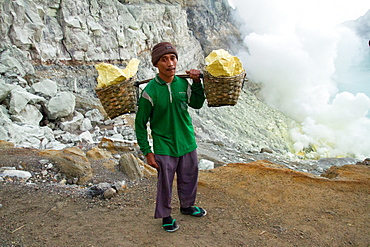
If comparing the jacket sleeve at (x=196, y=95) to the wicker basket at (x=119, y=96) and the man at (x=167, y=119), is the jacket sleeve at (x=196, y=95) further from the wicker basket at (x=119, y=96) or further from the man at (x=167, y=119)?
the wicker basket at (x=119, y=96)

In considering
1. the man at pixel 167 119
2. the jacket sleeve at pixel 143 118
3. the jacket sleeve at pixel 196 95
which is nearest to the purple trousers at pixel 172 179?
the man at pixel 167 119

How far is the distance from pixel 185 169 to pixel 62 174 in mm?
2486

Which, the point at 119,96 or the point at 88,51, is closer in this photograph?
the point at 119,96

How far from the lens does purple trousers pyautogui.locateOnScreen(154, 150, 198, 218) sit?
265 cm

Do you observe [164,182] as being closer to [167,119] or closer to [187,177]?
[187,177]

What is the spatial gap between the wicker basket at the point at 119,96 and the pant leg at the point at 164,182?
65cm

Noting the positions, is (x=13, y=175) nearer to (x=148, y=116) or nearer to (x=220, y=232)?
(x=148, y=116)

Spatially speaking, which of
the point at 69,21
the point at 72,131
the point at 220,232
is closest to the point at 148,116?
the point at 220,232

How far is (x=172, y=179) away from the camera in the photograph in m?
2.73

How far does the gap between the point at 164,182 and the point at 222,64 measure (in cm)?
116

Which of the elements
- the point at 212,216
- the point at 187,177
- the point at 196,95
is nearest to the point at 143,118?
the point at 196,95

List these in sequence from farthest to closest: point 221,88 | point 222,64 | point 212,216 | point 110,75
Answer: point 212,216 < point 110,75 < point 221,88 < point 222,64

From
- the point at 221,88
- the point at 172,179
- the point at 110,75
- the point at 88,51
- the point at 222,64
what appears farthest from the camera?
the point at 88,51

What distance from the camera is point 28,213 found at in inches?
122
